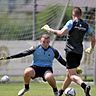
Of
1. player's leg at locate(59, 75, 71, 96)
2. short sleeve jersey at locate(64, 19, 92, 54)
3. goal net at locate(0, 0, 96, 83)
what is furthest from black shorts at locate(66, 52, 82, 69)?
goal net at locate(0, 0, 96, 83)

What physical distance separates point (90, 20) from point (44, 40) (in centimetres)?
1103

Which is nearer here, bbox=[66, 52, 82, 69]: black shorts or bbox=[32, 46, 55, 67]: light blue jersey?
bbox=[66, 52, 82, 69]: black shorts

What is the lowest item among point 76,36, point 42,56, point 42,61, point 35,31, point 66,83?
point 35,31

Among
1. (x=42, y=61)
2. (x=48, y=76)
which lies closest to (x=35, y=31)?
(x=42, y=61)

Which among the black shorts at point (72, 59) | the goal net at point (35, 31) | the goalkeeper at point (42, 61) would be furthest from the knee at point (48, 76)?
the goal net at point (35, 31)

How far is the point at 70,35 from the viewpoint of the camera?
13406 millimetres

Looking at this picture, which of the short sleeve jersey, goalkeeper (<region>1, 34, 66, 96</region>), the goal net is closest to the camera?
the short sleeve jersey

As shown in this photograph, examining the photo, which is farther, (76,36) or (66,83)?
(66,83)

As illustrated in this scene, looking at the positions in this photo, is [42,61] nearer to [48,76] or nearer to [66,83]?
[48,76]

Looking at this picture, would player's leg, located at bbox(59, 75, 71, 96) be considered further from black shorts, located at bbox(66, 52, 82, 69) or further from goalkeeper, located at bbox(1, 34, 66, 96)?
black shorts, located at bbox(66, 52, 82, 69)

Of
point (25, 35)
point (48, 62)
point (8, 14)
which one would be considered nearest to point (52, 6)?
point (25, 35)

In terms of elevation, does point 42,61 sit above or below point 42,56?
below

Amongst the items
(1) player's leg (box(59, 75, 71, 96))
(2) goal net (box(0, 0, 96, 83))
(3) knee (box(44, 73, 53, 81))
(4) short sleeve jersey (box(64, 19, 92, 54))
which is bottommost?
(2) goal net (box(0, 0, 96, 83))

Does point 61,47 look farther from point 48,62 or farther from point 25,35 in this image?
point 48,62
